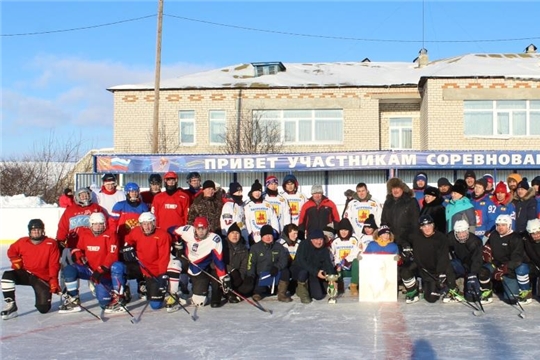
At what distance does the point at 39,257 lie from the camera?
7184mm

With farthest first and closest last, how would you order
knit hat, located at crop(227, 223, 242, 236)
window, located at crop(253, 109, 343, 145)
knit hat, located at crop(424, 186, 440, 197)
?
window, located at crop(253, 109, 343, 145) → knit hat, located at crop(424, 186, 440, 197) → knit hat, located at crop(227, 223, 242, 236)

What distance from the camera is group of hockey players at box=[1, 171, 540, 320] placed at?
730 cm

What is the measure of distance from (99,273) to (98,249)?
0.28 m

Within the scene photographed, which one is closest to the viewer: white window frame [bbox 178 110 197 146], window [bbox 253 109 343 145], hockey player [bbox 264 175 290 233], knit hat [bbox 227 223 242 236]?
knit hat [bbox 227 223 242 236]

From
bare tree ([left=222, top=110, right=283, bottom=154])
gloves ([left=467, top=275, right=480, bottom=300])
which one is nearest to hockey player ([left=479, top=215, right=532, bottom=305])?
gloves ([left=467, top=275, right=480, bottom=300])

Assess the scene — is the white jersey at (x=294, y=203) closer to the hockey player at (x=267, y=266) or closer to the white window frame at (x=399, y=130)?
the hockey player at (x=267, y=266)

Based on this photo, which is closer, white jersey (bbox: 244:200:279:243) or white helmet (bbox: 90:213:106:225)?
white helmet (bbox: 90:213:106:225)

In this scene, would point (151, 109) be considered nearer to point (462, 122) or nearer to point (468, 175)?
point (462, 122)

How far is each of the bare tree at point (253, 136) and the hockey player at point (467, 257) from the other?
16.6 metres

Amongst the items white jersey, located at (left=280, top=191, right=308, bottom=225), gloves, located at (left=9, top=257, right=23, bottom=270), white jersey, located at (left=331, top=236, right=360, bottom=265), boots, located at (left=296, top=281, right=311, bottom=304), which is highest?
white jersey, located at (left=280, top=191, right=308, bottom=225)

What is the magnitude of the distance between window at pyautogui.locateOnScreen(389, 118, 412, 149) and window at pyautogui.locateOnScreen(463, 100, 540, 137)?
9.50ft

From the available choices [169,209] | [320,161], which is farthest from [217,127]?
[169,209]

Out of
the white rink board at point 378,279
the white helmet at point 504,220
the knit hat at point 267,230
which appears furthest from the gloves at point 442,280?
the knit hat at point 267,230

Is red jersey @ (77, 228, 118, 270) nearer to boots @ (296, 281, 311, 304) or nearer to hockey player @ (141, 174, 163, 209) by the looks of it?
hockey player @ (141, 174, 163, 209)
